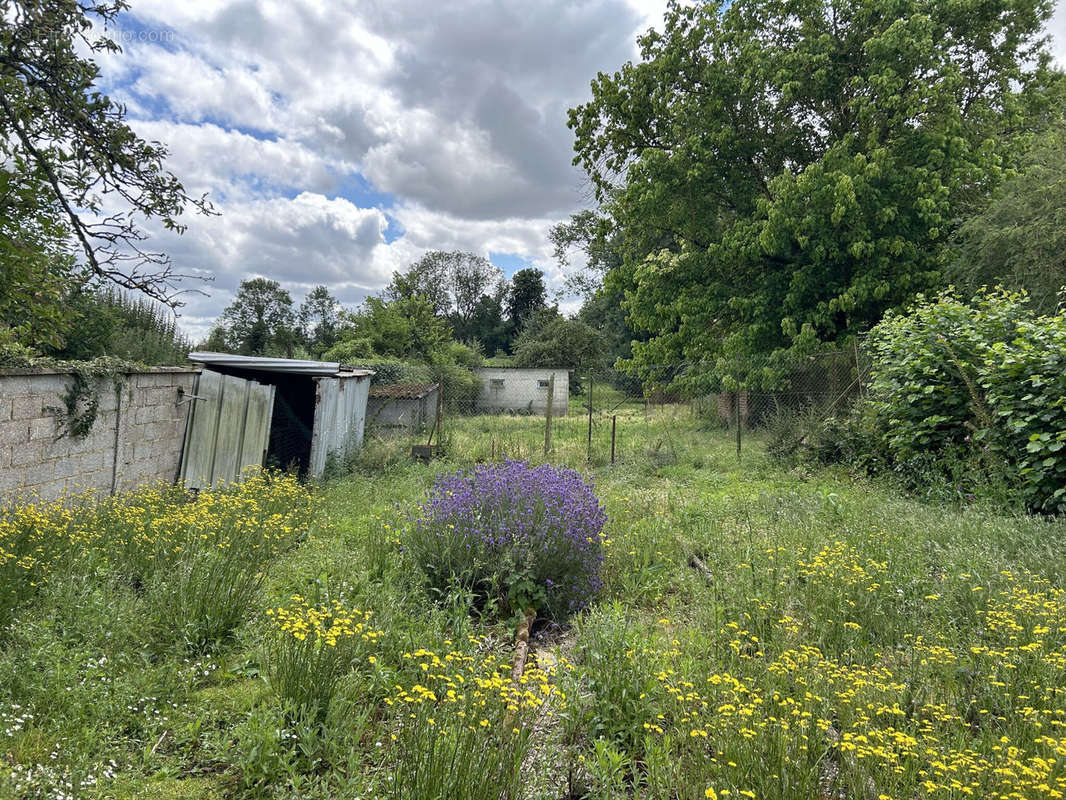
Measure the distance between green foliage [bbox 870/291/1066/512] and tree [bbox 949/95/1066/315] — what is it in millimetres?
2608

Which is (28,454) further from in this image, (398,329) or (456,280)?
(456,280)

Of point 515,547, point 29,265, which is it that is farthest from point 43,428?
point 515,547

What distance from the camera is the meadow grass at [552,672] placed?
6.61 ft

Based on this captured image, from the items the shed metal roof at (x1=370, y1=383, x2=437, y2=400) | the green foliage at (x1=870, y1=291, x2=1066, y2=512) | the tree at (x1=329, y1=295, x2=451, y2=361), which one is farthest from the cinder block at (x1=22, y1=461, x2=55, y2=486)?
the tree at (x1=329, y1=295, x2=451, y2=361)

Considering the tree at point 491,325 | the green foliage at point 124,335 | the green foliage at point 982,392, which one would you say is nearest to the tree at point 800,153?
the green foliage at point 982,392

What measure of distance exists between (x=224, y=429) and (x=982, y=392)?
9928 millimetres

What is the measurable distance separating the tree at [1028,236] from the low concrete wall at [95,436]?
13.1 metres

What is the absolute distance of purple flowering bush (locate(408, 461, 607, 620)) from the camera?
4023 millimetres

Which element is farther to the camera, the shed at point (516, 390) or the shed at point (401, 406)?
the shed at point (516, 390)

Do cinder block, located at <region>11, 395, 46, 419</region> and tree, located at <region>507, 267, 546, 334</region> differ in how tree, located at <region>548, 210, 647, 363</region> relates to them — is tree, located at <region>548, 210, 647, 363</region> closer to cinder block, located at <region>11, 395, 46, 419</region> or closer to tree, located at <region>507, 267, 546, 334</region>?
tree, located at <region>507, 267, 546, 334</region>

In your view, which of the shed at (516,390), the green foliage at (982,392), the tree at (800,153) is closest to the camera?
the green foliage at (982,392)

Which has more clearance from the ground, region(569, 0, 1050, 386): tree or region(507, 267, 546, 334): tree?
region(507, 267, 546, 334): tree

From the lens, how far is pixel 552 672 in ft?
8.78

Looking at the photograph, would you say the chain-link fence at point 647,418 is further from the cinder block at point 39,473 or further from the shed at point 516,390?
the shed at point 516,390
